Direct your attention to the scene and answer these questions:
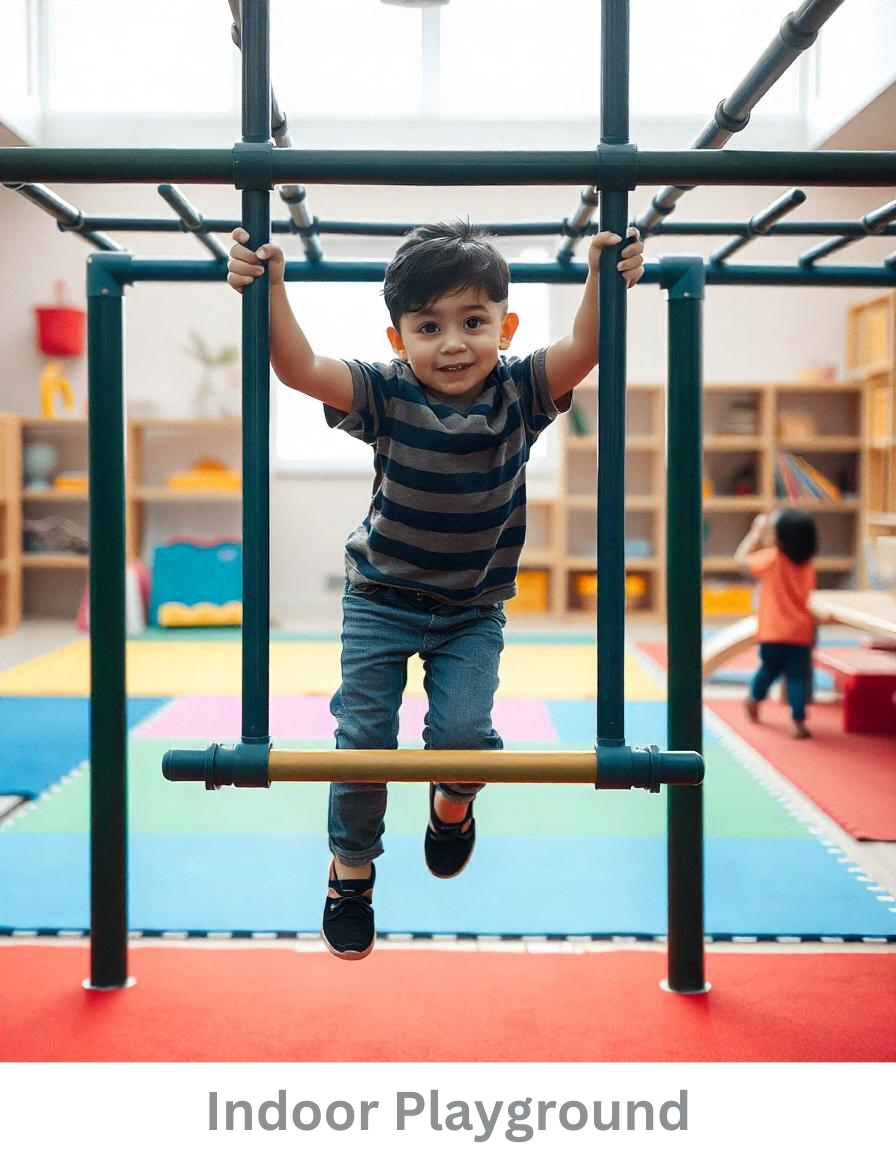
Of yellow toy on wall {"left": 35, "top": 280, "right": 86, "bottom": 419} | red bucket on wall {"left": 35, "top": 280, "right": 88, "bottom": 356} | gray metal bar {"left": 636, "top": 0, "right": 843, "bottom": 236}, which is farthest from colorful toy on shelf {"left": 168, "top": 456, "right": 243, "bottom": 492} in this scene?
gray metal bar {"left": 636, "top": 0, "right": 843, "bottom": 236}

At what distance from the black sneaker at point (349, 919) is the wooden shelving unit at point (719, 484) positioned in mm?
5285

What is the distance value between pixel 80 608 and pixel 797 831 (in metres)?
5.19

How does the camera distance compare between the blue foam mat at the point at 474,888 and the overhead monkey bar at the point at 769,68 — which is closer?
the overhead monkey bar at the point at 769,68

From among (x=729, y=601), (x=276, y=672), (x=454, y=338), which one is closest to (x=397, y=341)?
(x=454, y=338)

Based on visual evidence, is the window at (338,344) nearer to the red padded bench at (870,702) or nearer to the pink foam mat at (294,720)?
the pink foam mat at (294,720)

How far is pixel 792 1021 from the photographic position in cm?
169

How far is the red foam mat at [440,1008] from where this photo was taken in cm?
159

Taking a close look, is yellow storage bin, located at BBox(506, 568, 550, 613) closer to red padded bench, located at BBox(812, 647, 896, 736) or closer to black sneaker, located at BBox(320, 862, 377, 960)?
red padded bench, located at BBox(812, 647, 896, 736)

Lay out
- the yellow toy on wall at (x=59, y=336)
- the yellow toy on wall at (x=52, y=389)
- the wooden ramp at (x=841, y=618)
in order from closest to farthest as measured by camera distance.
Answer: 1. the wooden ramp at (x=841, y=618)
2. the yellow toy on wall at (x=52, y=389)
3. the yellow toy on wall at (x=59, y=336)

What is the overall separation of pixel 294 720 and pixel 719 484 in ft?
13.3

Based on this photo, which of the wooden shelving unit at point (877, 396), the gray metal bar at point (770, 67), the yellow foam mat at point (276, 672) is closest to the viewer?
the gray metal bar at point (770, 67)

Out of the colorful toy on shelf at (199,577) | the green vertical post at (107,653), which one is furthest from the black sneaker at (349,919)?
the colorful toy on shelf at (199,577)

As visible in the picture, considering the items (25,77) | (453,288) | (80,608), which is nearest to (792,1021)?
(453,288)

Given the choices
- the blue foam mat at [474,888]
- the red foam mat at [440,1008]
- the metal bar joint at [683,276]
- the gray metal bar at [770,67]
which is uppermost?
the gray metal bar at [770,67]
